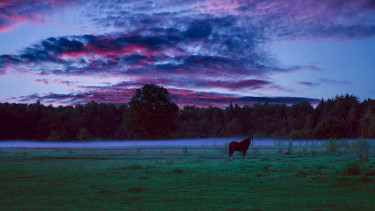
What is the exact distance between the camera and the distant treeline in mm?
72188

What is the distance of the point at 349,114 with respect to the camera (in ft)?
230

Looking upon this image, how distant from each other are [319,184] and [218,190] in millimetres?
4597

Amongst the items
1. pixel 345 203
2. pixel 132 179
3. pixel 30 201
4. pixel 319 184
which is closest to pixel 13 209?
pixel 30 201

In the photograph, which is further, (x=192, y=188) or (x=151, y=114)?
(x=151, y=114)

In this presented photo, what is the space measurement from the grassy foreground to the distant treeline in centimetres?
4417

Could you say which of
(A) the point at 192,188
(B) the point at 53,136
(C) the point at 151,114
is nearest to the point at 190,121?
(C) the point at 151,114

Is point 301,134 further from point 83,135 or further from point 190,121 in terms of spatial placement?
point 83,135

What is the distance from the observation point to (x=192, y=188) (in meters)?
14.0

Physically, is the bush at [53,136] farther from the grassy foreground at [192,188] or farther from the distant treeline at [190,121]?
the grassy foreground at [192,188]

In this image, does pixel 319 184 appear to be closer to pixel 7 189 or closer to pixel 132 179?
pixel 132 179

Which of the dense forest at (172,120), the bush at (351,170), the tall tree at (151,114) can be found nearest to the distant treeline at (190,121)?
the dense forest at (172,120)

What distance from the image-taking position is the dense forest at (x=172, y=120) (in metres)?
61.0

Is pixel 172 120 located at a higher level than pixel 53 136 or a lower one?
higher

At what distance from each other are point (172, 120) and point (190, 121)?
25414 mm
